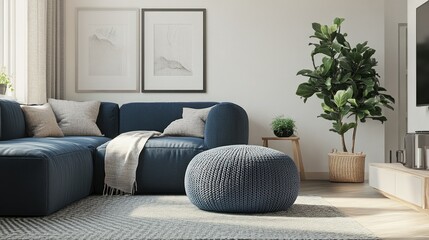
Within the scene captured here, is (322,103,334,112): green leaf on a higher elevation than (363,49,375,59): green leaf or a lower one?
lower

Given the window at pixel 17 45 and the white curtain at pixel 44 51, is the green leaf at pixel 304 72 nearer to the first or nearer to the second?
the white curtain at pixel 44 51

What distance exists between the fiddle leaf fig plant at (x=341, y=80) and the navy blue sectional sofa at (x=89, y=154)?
1.10 m

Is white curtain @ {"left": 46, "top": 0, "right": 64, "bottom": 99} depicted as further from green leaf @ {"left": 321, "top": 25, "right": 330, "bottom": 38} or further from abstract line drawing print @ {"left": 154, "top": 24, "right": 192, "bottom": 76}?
green leaf @ {"left": 321, "top": 25, "right": 330, "bottom": 38}

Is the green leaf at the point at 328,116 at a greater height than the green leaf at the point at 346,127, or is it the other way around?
the green leaf at the point at 328,116

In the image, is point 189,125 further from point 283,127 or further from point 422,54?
point 422,54

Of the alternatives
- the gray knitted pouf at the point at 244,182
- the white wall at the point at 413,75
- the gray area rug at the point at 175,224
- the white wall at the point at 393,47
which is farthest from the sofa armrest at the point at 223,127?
the white wall at the point at 393,47

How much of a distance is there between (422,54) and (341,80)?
117 centimetres

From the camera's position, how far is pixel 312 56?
242 inches

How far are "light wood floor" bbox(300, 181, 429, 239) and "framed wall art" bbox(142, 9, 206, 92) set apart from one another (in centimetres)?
158

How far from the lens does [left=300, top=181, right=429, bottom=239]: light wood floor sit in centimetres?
321

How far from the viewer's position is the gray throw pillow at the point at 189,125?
17.5 feet

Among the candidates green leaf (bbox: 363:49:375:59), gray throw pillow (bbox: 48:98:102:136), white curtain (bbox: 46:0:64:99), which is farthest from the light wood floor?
→ white curtain (bbox: 46:0:64:99)

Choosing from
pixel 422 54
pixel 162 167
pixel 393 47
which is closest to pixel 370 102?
pixel 422 54

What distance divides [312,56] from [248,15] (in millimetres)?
782
